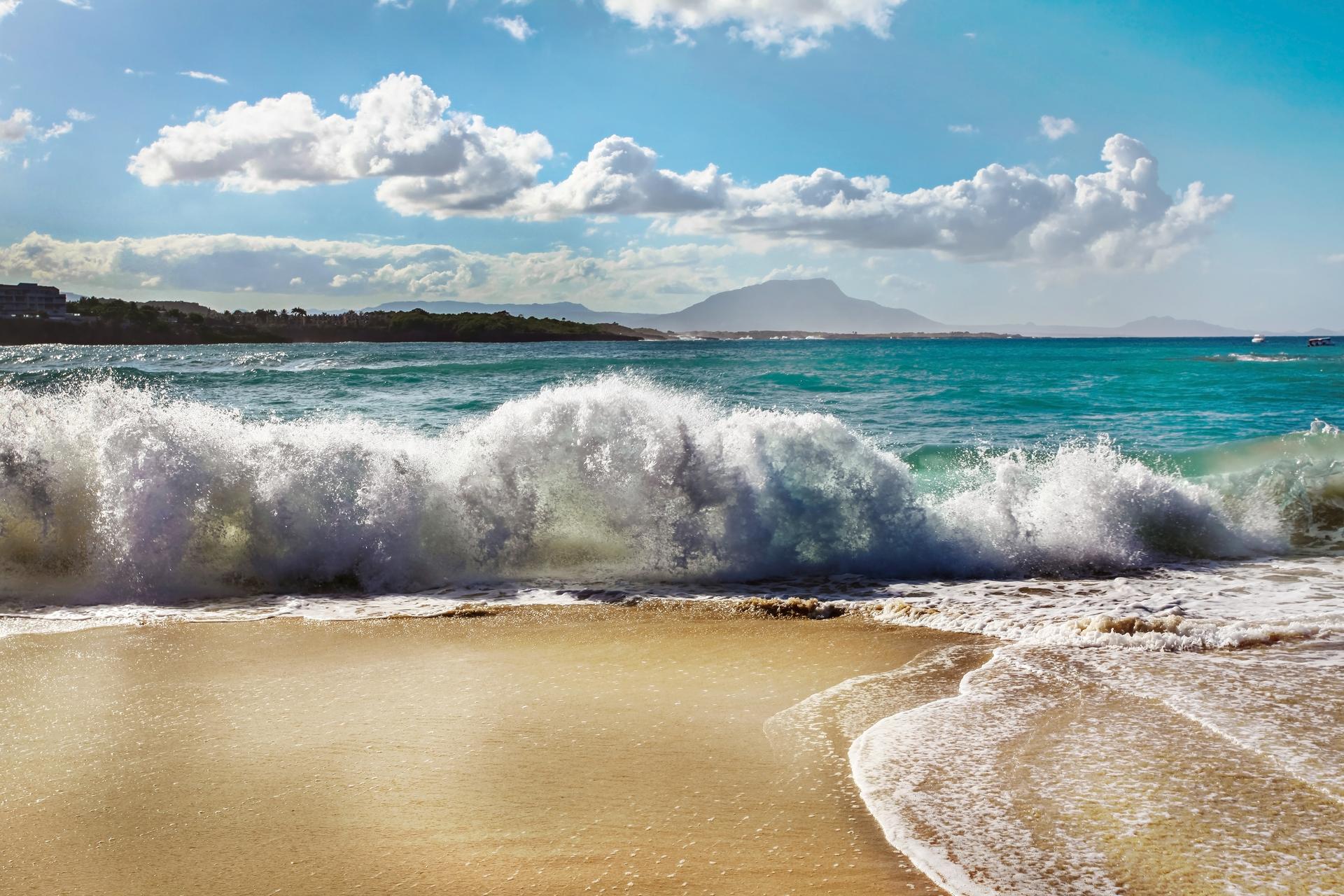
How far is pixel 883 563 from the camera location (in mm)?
7754

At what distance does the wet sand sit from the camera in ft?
9.29

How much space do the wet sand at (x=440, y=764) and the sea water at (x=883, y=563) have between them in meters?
0.38

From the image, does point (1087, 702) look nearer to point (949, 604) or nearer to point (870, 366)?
point (949, 604)

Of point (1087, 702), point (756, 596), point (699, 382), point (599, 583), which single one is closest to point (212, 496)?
point (599, 583)

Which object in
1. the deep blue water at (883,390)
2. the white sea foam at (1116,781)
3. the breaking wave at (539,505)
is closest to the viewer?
the white sea foam at (1116,781)

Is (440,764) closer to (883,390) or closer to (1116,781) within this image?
(1116,781)

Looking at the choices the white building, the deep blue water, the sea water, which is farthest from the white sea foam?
the white building

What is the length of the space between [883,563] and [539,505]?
314cm

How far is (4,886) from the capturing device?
2.77 metres

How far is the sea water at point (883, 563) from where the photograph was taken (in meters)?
3.26

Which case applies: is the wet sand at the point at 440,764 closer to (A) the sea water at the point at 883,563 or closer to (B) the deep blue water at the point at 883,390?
(A) the sea water at the point at 883,563

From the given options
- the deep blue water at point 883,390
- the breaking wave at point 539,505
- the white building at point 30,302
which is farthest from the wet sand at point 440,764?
the white building at point 30,302

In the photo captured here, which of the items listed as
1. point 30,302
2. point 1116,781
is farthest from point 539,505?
point 30,302

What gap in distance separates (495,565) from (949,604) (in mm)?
3769
